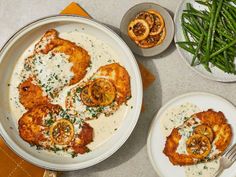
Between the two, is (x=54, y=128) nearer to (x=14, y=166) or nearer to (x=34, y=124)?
(x=34, y=124)

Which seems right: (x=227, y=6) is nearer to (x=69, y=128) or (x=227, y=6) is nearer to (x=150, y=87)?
(x=150, y=87)

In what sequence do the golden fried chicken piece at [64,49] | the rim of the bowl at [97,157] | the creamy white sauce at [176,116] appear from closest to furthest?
the rim of the bowl at [97,157]
the golden fried chicken piece at [64,49]
the creamy white sauce at [176,116]

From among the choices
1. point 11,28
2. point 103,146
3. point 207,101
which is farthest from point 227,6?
point 11,28

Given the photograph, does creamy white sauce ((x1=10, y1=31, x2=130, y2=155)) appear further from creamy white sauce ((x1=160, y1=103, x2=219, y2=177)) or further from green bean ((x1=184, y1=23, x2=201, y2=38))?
green bean ((x1=184, y1=23, x2=201, y2=38))

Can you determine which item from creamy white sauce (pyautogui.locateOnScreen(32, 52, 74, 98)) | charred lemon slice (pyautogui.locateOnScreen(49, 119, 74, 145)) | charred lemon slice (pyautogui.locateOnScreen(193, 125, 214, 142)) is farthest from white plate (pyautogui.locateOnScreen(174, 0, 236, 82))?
charred lemon slice (pyautogui.locateOnScreen(49, 119, 74, 145))

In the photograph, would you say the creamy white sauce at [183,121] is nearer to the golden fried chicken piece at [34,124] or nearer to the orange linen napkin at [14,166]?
the golden fried chicken piece at [34,124]

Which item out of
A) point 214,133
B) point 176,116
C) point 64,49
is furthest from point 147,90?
point 64,49

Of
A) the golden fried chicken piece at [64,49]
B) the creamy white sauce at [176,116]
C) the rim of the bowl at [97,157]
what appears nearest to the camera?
the rim of the bowl at [97,157]

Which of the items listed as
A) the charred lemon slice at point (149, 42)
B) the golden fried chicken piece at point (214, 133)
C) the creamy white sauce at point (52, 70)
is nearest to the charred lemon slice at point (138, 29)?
the charred lemon slice at point (149, 42)
